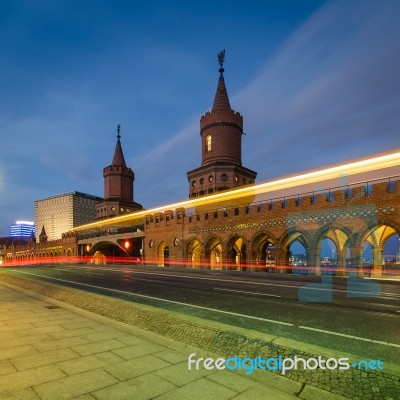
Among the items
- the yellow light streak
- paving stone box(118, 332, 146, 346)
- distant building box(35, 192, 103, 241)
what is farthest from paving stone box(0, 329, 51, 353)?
distant building box(35, 192, 103, 241)

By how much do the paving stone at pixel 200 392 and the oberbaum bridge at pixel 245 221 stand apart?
848 inches

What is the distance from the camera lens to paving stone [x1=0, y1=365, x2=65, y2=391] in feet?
12.5

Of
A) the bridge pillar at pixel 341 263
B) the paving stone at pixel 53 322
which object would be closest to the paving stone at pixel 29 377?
the paving stone at pixel 53 322

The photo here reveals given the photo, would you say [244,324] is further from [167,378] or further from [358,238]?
[358,238]

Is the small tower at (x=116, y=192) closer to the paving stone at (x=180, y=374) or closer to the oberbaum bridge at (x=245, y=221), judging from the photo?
the oberbaum bridge at (x=245, y=221)

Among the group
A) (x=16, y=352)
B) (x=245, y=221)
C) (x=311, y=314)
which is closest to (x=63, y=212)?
(x=245, y=221)

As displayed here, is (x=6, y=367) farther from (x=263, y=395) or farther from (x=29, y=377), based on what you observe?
(x=263, y=395)

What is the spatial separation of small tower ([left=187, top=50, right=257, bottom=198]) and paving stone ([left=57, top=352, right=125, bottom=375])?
37437 millimetres

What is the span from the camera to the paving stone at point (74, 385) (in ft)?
11.7

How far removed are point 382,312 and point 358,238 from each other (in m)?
14.6

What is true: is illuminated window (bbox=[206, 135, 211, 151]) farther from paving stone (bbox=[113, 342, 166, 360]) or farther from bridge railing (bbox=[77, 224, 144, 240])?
paving stone (bbox=[113, 342, 166, 360])

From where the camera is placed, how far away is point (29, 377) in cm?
405

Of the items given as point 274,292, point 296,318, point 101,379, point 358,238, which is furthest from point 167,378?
point 358,238

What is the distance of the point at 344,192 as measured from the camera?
23234 mm
